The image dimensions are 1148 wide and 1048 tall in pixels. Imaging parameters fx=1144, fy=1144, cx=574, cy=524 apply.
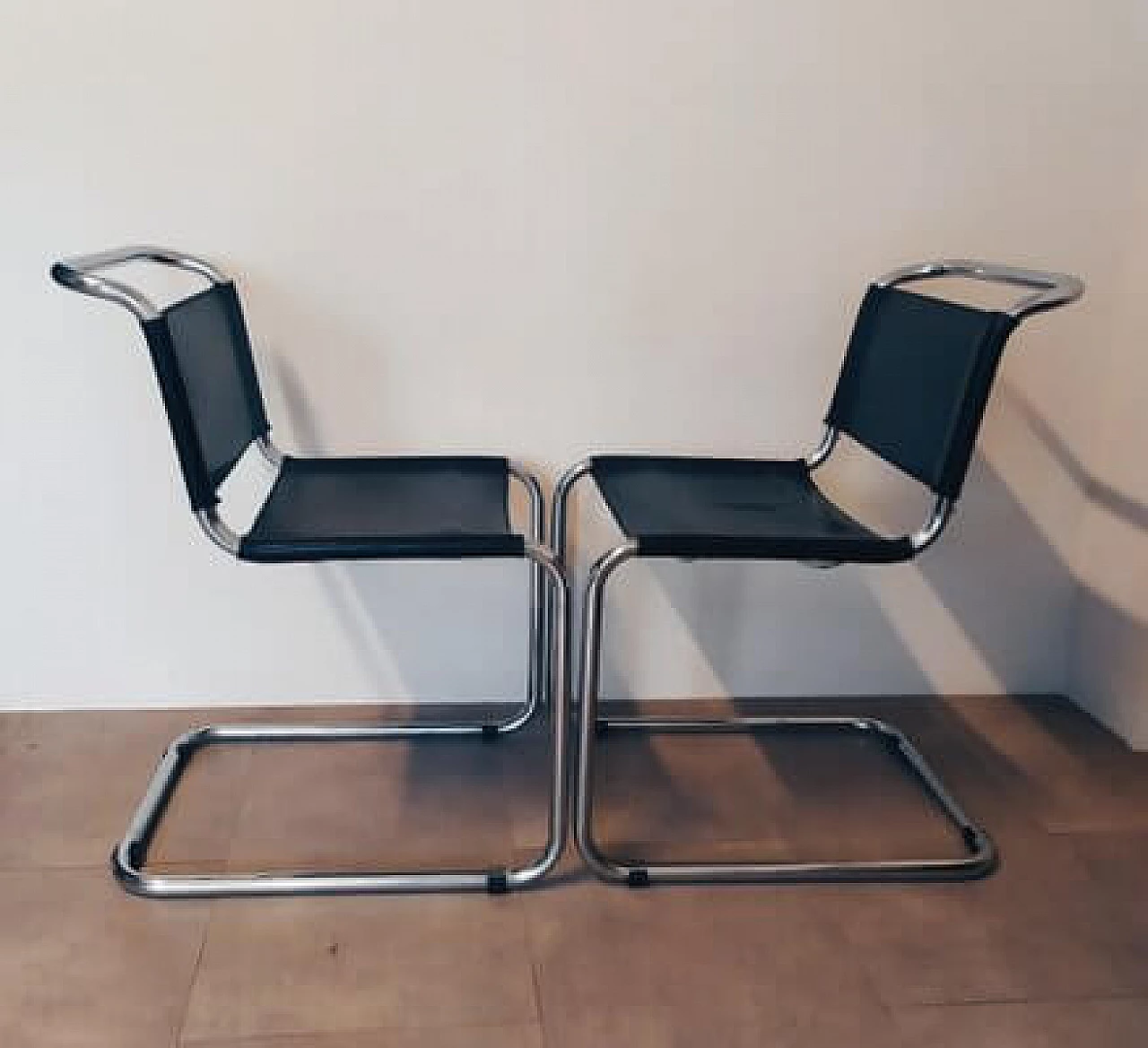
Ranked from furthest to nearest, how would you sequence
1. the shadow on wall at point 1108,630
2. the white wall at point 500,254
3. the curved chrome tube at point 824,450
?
the shadow on wall at point 1108,630
the curved chrome tube at point 824,450
the white wall at point 500,254

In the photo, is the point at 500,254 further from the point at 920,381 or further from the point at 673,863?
the point at 673,863

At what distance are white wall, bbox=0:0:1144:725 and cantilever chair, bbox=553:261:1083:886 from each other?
0.42 feet

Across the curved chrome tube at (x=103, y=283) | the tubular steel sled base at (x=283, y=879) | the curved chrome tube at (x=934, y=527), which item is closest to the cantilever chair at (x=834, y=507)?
the curved chrome tube at (x=934, y=527)

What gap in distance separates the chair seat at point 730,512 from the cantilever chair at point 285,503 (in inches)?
5.2

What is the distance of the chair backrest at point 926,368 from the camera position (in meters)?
1.33

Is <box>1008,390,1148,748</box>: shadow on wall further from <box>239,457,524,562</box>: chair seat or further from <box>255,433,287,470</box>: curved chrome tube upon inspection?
<box>255,433,287,470</box>: curved chrome tube

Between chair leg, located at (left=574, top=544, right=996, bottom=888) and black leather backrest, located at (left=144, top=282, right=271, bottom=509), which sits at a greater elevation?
black leather backrest, located at (left=144, top=282, right=271, bottom=509)

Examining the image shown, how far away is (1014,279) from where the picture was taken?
56.6 inches

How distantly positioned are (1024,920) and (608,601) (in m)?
0.76

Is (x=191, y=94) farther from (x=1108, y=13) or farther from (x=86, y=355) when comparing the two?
(x=1108, y=13)

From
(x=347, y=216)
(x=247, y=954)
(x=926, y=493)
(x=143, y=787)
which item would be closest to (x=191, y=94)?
(x=347, y=216)

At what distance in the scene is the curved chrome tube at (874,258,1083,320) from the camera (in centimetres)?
129

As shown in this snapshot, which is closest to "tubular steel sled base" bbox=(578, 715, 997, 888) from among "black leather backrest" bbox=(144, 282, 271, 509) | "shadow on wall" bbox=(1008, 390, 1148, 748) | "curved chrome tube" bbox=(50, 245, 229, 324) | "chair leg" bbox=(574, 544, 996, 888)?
"chair leg" bbox=(574, 544, 996, 888)

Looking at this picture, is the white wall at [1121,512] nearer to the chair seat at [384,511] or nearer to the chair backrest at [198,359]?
the chair seat at [384,511]
